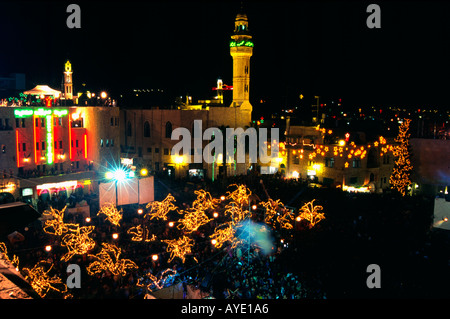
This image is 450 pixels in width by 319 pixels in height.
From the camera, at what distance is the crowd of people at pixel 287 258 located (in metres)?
12.8

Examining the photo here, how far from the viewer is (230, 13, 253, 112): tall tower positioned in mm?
37031

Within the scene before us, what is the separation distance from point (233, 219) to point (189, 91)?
39.2 metres

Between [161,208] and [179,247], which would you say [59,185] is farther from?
[179,247]

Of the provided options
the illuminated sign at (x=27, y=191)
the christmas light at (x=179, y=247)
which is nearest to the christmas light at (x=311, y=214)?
the christmas light at (x=179, y=247)

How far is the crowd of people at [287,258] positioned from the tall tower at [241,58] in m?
19.5

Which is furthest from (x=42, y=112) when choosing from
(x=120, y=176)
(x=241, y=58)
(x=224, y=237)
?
(x=241, y=58)

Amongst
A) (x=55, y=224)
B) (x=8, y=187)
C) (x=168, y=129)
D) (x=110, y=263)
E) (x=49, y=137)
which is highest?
(x=168, y=129)

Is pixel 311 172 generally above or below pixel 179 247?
above

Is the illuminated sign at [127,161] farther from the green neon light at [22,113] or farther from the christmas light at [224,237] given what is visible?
the christmas light at [224,237]

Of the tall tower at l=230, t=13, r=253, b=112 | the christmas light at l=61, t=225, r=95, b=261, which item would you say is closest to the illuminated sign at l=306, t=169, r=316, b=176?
the tall tower at l=230, t=13, r=253, b=112

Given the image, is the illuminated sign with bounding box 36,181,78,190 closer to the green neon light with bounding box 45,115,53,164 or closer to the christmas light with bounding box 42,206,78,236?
the green neon light with bounding box 45,115,53,164

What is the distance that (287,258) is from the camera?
1486cm

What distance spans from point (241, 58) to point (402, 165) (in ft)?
55.8
